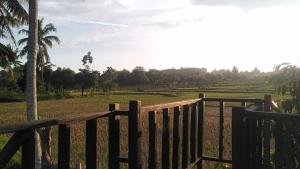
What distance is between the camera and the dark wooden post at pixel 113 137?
17.0 feet

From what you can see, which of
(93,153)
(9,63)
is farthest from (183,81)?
(93,153)

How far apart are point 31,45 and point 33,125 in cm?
890

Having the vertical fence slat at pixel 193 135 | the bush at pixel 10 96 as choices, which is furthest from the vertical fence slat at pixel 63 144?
the bush at pixel 10 96

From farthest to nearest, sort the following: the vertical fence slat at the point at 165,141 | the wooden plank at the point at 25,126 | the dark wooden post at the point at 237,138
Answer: the vertical fence slat at the point at 165,141, the dark wooden post at the point at 237,138, the wooden plank at the point at 25,126

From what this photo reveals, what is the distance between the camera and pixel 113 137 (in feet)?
17.1

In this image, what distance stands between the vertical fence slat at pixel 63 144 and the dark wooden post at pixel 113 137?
3.46 feet

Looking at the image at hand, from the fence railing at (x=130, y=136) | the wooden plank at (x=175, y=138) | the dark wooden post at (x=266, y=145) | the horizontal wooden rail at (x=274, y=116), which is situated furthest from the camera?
the wooden plank at (x=175, y=138)

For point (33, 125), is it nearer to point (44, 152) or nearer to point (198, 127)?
point (198, 127)

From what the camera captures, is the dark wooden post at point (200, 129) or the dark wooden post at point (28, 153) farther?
the dark wooden post at point (200, 129)

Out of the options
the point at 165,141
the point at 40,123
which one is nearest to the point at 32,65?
the point at 165,141

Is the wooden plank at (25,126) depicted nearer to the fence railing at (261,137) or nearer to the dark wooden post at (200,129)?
the fence railing at (261,137)

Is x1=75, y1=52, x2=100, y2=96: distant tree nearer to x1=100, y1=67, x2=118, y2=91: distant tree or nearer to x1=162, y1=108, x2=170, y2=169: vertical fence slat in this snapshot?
x1=100, y1=67, x2=118, y2=91: distant tree

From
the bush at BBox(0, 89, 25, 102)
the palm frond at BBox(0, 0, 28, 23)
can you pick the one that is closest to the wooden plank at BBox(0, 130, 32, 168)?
the palm frond at BBox(0, 0, 28, 23)

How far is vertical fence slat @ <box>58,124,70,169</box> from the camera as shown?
4.08 m
